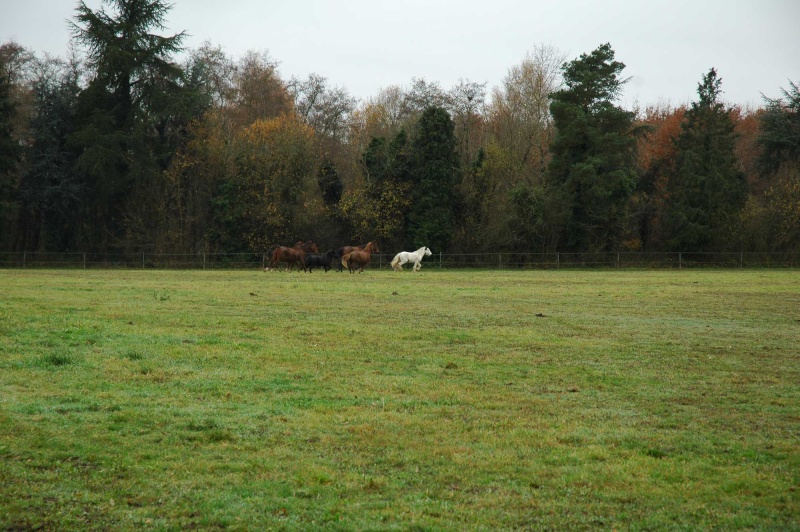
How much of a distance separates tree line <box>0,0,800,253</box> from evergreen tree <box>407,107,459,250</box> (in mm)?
153

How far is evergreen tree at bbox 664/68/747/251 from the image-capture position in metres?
55.3

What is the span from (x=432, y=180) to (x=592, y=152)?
12.2 metres

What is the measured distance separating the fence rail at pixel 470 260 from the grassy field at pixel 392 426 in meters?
38.9

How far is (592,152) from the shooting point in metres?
55.4

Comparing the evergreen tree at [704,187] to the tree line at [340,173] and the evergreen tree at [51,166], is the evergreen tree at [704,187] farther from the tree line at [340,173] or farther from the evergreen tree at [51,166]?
the evergreen tree at [51,166]

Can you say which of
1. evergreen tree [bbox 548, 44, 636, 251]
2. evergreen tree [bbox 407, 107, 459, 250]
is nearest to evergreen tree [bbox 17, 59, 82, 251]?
evergreen tree [bbox 407, 107, 459, 250]

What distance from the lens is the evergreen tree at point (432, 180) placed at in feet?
184

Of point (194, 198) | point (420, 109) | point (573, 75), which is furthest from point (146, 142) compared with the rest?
point (573, 75)

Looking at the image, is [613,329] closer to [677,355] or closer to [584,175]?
[677,355]

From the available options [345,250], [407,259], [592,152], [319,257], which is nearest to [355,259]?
[345,250]

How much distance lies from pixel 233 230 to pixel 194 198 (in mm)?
4321

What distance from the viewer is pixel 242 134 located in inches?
2170

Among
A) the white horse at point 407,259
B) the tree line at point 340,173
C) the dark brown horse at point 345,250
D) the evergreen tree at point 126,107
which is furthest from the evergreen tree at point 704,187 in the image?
the evergreen tree at point 126,107

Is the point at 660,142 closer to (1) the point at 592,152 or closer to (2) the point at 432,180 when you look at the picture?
(1) the point at 592,152
